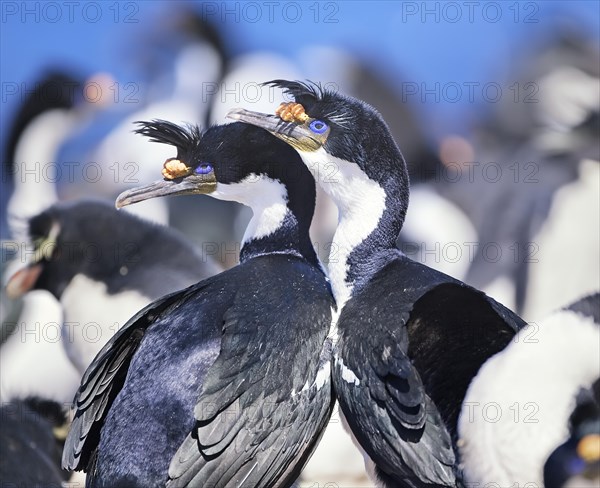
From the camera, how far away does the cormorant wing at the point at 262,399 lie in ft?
10.8

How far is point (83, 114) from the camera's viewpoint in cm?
888

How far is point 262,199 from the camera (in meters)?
4.07

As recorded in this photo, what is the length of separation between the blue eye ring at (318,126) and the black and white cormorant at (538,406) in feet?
3.10

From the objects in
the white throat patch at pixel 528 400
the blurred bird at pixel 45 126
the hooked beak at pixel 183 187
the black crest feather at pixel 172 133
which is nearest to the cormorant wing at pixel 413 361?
the white throat patch at pixel 528 400

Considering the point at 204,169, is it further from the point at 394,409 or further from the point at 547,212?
the point at 547,212

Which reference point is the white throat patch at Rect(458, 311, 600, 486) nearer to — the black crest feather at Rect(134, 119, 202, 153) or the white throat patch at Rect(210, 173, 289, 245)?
the white throat patch at Rect(210, 173, 289, 245)

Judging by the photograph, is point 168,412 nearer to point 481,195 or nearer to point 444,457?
point 444,457

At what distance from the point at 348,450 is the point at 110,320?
121cm

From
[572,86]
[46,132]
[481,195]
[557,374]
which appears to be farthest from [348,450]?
[46,132]

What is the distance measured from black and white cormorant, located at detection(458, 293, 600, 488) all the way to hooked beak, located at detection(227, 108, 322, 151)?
3.13 ft

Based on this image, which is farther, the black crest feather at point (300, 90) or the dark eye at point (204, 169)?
the dark eye at point (204, 169)

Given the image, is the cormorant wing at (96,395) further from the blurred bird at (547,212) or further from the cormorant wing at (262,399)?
the blurred bird at (547,212)

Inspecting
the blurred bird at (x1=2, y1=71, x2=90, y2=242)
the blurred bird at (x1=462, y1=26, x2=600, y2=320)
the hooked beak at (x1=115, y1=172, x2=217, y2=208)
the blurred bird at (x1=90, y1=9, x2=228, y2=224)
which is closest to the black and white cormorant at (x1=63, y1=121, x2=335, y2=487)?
the hooked beak at (x1=115, y1=172, x2=217, y2=208)

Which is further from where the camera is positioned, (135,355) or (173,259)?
(173,259)
